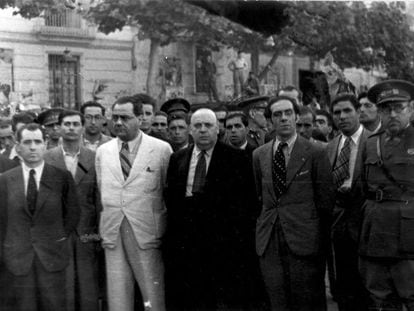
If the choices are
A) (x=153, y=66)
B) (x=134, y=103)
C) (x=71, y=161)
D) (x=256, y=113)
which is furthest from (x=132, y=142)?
(x=256, y=113)

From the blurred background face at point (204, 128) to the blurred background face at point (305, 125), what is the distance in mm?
1877

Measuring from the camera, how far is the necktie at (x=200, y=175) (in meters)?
4.54

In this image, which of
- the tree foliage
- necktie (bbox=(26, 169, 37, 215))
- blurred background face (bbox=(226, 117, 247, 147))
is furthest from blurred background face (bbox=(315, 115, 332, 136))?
necktie (bbox=(26, 169, 37, 215))

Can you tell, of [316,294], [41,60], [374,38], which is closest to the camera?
[316,294]

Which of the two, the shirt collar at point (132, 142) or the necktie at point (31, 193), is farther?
the shirt collar at point (132, 142)

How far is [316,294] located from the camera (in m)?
4.32

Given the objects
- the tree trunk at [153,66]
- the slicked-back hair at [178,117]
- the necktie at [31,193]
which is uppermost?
the tree trunk at [153,66]

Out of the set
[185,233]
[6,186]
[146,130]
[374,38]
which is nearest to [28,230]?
[6,186]

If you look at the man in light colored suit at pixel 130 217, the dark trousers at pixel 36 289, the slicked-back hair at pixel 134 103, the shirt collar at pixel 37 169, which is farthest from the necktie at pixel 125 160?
the dark trousers at pixel 36 289

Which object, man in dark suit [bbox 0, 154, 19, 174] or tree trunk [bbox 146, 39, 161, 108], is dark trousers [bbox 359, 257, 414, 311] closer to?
tree trunk [bbox 146, 39, 161, 108]

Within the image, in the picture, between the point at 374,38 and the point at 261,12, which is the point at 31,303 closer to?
the point at 261,12

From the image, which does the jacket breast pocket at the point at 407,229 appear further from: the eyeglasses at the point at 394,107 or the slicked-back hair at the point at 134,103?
the slicked-back hair at the point at 134,103

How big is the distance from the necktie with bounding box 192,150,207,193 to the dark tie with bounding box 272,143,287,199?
524 millimetres

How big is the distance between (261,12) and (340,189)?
5.34 ft
